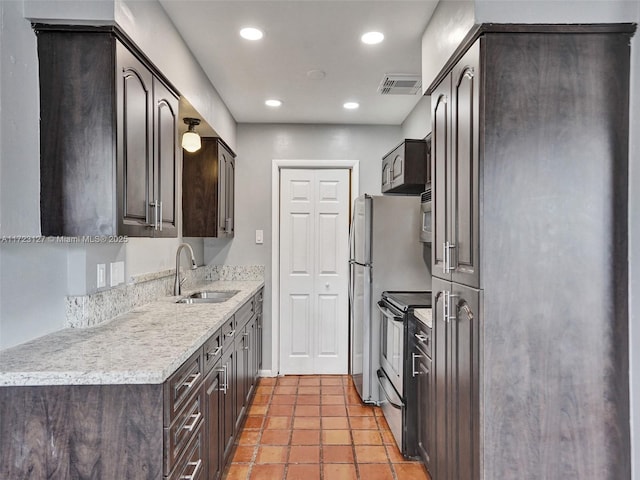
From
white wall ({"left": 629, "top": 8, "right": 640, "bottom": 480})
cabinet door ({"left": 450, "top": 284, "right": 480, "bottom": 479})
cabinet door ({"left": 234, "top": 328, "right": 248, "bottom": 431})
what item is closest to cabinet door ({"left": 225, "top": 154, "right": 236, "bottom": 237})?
cabinet door ({"left": 234, "top": 328, "right": 248, "bottom": 431})

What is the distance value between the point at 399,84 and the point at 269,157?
156cm

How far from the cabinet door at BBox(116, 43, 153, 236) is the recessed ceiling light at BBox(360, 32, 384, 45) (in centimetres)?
116

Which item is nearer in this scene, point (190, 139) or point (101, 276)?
point (101, 276)

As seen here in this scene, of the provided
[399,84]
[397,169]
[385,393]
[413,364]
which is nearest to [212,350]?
[413,364]

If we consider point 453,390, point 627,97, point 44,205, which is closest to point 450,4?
point 627,97

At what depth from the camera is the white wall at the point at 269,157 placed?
4184 millimetres

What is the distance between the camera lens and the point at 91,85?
164 cm

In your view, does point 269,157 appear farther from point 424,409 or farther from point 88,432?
point 88,432

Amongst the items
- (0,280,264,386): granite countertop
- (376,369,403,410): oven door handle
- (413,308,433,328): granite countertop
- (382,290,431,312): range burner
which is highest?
(0,280,264,386): granite countertop

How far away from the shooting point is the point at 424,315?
2459 mm

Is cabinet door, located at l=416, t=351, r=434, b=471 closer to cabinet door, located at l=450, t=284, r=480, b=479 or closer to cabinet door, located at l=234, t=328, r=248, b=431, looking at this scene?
cabinet door, located at l=450, t=284, r=480, b=479

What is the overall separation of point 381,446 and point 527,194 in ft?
6.54

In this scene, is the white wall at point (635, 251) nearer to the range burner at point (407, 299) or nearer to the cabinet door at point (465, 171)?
the cabinet door at point (465, 171)

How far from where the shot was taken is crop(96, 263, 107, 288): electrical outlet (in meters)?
2.07
